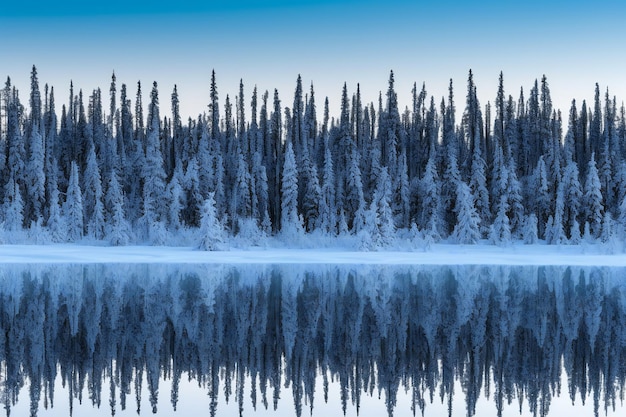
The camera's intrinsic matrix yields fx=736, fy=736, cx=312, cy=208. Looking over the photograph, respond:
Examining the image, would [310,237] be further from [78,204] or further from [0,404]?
[0,404]

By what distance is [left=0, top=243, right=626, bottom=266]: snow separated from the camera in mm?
35719

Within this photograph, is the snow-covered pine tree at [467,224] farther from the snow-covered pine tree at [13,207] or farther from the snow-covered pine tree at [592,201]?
the snow-covered pine tree at [13,207]

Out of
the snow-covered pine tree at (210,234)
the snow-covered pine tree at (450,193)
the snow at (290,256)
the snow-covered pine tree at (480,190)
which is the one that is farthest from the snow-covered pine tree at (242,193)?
the snow-covered pine tree at (480,190)

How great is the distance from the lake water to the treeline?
19.6 m

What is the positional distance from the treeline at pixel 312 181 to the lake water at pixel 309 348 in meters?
19.6

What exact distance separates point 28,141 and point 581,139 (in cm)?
5778

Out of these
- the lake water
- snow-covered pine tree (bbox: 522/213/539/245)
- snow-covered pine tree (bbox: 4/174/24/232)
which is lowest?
the lake water

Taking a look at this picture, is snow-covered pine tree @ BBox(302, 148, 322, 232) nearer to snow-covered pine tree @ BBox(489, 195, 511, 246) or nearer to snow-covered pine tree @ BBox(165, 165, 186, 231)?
snow-covered pine tree @ BBox(165, 165, 186, 231)

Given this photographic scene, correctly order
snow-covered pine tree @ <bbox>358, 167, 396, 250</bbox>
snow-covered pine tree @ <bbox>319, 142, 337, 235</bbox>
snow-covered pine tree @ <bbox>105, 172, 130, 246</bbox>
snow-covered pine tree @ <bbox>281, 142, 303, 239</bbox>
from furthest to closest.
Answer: snow-covered pine tree @ <bbox>319, 142, 337, 235</bbox>
snow-covered pine tree @ <bbox>281, 142, 303, 239</bbox>
snow-covered pine tree @ <bbox>105, 172, 130, 246</bbox>
snow-covered pine tree @ <bbox>358, 167, 396, 250</bbox>

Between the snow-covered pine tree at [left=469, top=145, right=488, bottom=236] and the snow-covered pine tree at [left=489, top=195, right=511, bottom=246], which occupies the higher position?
the snow-covered pine tree at [left=469, top=145, right=488, bottom=236]

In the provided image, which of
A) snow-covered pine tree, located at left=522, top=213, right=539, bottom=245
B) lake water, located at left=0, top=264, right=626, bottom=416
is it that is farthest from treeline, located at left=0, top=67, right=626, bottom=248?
lake water, located at left=0, top=264, right=626, bottom=416

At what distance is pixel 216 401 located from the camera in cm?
1162

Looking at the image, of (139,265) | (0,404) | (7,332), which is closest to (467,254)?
(139,265)

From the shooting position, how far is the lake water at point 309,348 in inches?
458
